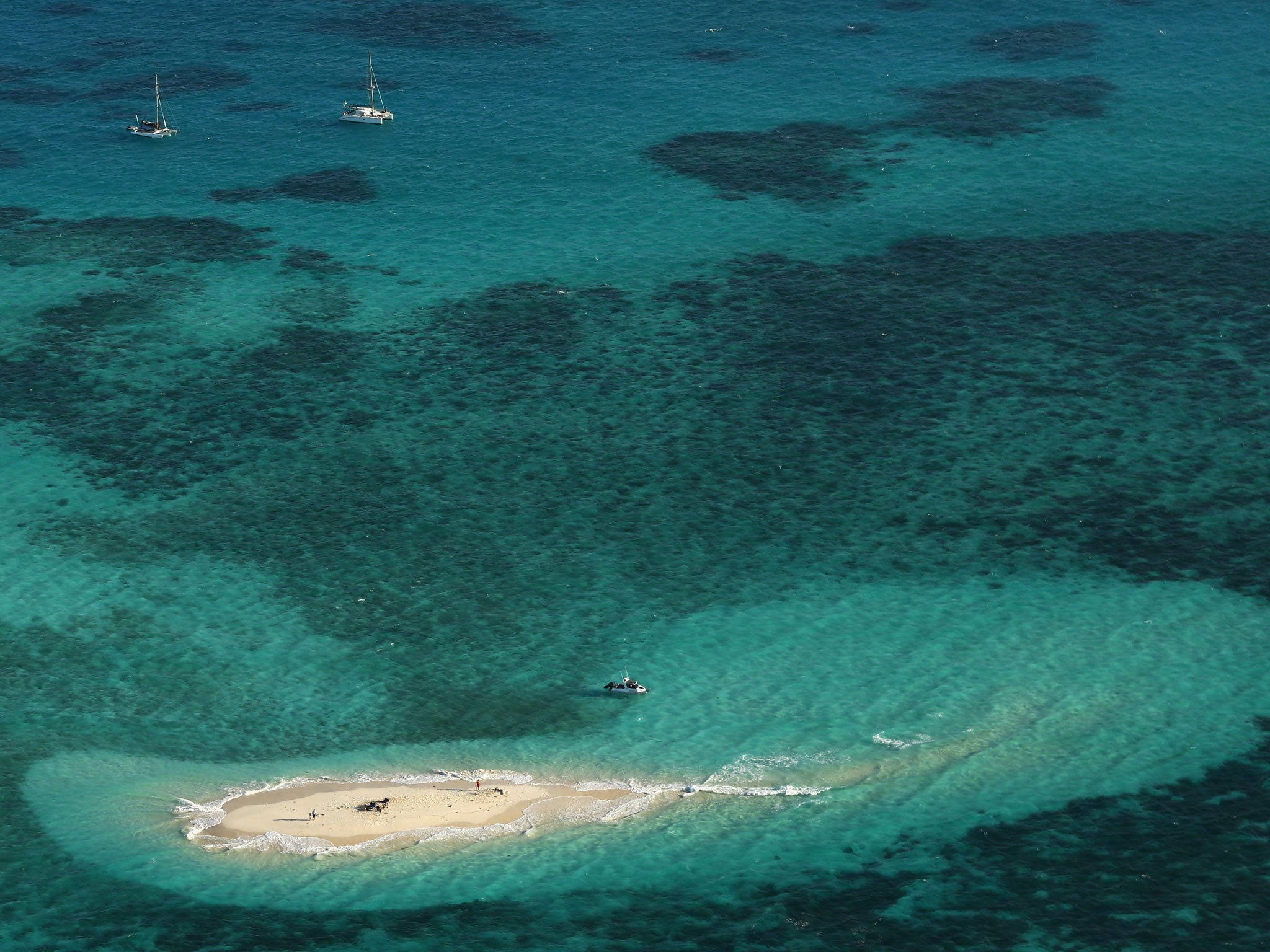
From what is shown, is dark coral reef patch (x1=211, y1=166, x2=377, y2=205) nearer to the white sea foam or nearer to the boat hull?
the boat hull

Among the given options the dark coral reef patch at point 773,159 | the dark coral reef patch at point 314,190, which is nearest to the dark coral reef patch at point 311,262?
the dark coral reef patch at point 314,190

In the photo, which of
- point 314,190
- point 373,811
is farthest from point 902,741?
point 314,190

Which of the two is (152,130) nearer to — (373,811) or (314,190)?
(314,190)

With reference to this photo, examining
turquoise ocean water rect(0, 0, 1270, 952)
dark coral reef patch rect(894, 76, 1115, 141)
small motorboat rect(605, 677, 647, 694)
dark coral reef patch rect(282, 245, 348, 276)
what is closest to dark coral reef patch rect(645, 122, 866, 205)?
turquoise ocean water rect(0, 0, 1270, 952)

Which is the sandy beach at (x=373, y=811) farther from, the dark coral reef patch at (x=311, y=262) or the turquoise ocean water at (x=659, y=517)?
the dark coral reef patch at (x=311, y=262)

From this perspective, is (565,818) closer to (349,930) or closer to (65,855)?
(349,930)

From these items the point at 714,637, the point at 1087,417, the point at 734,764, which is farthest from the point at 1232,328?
the point at 734,764

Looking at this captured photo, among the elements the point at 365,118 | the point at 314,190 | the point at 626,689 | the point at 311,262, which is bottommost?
the point at 626,689
